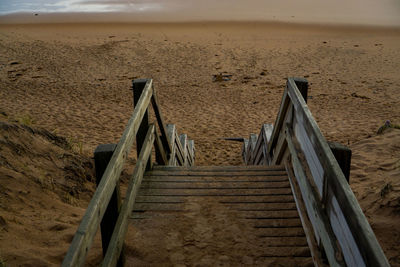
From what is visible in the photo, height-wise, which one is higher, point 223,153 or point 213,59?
point 213,59

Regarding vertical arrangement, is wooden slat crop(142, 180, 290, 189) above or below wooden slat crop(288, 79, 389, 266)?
below

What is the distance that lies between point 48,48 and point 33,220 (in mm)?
16595

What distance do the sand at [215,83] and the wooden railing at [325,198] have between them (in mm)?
1089

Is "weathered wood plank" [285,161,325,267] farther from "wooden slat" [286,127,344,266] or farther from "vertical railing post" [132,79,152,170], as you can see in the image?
"vertical railing post" [132,79,152,170]

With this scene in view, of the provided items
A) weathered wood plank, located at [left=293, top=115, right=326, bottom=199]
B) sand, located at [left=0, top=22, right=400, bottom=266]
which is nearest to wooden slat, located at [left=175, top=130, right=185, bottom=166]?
sand, located at [left=0, top=22, right=400, bottom=266]

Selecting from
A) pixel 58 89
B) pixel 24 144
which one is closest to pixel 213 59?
pixel 58 89

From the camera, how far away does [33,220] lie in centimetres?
340

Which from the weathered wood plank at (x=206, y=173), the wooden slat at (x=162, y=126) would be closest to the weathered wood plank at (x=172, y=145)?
the wooden slat at (x=162, y=126)

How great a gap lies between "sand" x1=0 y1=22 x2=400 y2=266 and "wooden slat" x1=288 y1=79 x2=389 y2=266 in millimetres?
1549

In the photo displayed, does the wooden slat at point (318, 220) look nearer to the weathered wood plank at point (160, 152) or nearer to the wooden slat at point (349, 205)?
the wooden slat at point (349, 205)

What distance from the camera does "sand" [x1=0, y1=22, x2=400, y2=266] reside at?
732 centimetres

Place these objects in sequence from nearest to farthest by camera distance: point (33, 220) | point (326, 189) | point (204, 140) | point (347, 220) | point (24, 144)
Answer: point (347, 220) → point (326, 189) → point (33, 220) → point (24, 144) → point (204, 140)

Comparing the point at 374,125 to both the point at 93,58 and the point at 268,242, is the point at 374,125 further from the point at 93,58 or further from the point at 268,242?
the point at 93,58

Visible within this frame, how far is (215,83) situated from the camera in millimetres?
13719
